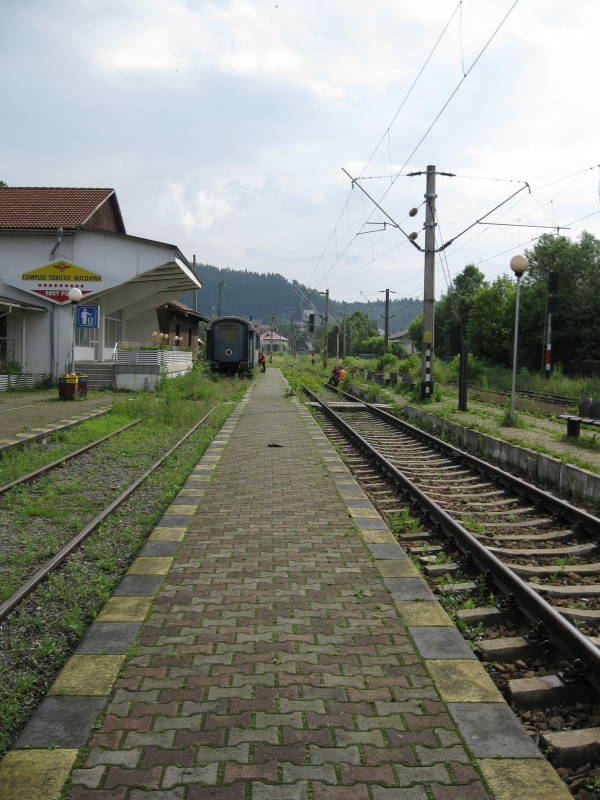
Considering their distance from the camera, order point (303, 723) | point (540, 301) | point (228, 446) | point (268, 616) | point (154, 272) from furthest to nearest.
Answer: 1. point (540, 301)
2. point (154, 272)
3. point (228, 446)
4. point (268, 616)
5. point (303, 723)

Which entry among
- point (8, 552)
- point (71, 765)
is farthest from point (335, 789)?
point (8, 552)

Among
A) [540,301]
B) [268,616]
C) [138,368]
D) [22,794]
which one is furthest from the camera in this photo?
[540,301]

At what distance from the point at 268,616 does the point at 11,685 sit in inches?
60.2

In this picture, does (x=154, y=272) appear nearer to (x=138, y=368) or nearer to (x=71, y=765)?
(x=138, y=368)

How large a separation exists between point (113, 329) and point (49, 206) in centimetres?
608

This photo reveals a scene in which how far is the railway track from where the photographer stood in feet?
11.1

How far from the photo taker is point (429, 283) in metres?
20.7

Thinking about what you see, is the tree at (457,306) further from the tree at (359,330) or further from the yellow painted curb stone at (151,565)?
the yellow painted curb stone at (151,565)

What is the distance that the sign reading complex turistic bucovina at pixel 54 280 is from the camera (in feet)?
77.0

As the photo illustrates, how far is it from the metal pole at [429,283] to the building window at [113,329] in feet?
48.0

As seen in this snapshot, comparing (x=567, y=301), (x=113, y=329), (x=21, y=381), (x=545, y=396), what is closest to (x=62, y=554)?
(x=21, y=381)

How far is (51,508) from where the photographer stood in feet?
23.2

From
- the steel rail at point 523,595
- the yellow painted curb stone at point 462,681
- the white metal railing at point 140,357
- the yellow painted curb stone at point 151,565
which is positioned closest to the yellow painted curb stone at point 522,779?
the yellow painted curb stone at point 462,681

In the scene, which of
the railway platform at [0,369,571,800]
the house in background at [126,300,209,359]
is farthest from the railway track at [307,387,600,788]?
the house in background at [126,300,209,359]
